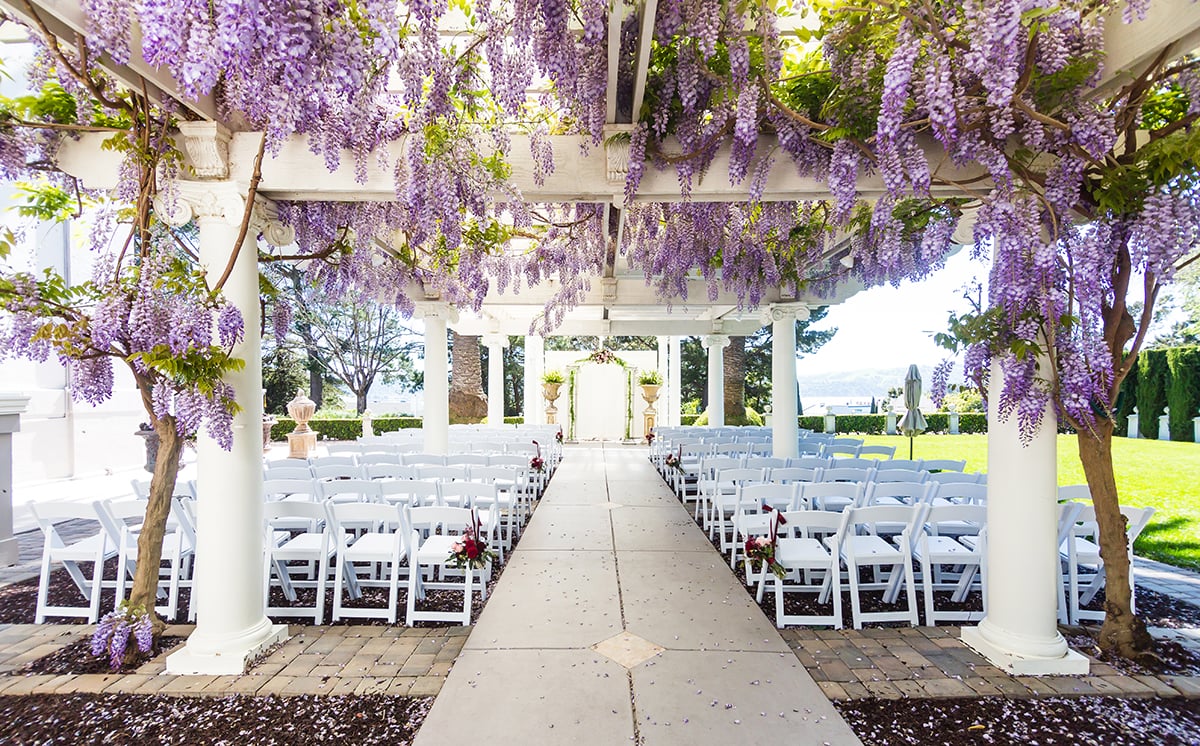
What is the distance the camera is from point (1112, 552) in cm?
360

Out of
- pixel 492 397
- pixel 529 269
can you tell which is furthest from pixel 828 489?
pixel 492 397

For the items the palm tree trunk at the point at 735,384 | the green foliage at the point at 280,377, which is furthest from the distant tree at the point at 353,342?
the palm tree trunk at the point at 735,384

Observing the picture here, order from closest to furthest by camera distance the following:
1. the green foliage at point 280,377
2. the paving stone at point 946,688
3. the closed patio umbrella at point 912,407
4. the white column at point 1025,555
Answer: the paving stone at point 946,688 → the white column at point 1025,555 → the closed patio umbrella at point 912,407 → the green foliage at point 280,377

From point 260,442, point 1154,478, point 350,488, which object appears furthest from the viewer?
point 1154,478

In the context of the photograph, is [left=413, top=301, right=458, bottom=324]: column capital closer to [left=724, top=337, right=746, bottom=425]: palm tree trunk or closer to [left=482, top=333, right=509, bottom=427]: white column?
[left=482, top=333, right=509, bottom=427]: white column

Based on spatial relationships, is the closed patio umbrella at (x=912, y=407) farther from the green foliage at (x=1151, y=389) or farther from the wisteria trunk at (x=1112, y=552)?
the green foliage at (x=1151, y=389)

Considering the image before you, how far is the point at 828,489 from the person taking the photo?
5000 millimetres

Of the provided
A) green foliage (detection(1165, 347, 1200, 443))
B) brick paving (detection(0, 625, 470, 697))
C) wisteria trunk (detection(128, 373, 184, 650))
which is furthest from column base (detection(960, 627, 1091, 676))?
green foliage (detection(1165, 347, 1200, 443))

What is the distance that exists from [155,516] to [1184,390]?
24413mm

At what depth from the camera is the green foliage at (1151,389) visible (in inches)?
723

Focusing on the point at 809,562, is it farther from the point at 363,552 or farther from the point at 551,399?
the point at 551,399

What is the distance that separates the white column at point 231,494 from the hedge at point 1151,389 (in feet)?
77.9

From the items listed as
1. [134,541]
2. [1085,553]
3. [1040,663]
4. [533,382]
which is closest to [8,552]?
[134,541]

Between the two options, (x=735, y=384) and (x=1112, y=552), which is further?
(x=735, y=384)
